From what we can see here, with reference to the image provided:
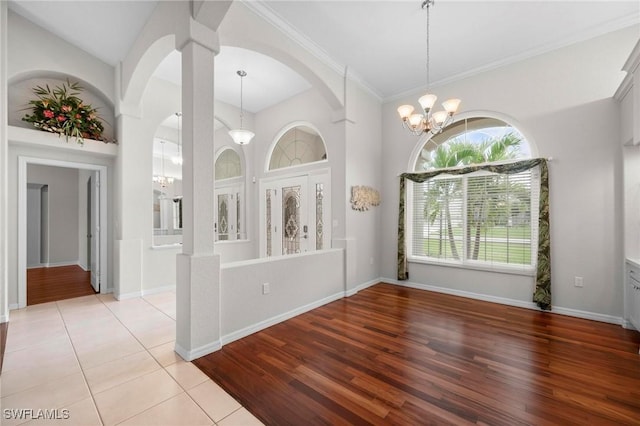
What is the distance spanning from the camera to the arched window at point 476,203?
12.6ft

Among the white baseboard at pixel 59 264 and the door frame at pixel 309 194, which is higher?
the door frame at pixel 309 194

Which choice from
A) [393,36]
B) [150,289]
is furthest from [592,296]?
[150,289]

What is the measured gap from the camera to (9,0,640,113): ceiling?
302cm

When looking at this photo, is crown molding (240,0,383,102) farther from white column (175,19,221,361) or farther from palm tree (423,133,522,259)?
palm tree (423,133,522,259)

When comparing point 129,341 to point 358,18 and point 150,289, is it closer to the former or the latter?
point 150,289

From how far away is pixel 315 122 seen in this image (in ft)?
16.2

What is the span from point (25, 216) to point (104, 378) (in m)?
3.22

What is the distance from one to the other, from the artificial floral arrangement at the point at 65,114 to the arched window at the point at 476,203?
5.36 meters

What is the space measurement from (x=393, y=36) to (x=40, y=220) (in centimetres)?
903

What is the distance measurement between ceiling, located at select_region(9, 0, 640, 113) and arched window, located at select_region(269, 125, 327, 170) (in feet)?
3.85

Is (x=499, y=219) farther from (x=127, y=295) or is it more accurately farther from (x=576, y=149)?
(x=127, y=295)

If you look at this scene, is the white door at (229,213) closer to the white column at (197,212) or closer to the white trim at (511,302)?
the white trim at (511,302)

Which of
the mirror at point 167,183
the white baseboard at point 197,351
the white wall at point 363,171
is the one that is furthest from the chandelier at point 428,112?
the mirror at point 167,183

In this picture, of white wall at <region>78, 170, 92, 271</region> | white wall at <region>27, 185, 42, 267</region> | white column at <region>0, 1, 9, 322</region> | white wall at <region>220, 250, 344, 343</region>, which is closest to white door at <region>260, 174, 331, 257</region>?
white wall at <region>220, 250, 344, 343</region>
